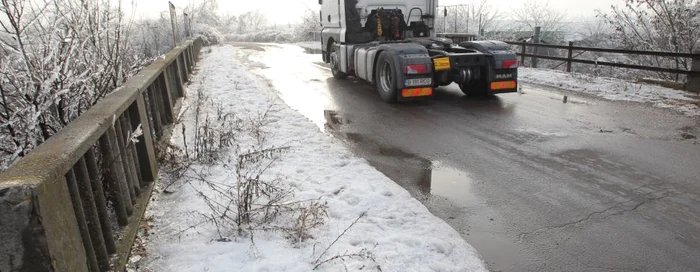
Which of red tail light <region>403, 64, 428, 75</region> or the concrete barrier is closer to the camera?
red tail light <region>403, 64, 428, 75</region>

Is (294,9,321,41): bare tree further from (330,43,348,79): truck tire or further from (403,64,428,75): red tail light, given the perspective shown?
(403,64,428,75): red tail light

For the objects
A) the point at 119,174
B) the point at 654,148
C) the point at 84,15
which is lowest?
the point at 654,148

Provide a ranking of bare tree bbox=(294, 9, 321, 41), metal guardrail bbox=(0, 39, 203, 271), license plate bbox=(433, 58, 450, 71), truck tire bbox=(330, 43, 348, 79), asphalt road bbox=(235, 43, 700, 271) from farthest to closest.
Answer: bare tree bbox=(294, 9, 321, 41), truck tire bbox=(330, 43, 348, 79), license plate bbox=(433, 58, 450, 71), asphalt road bbox=(235, 43, 700, 271), metal guardrail bbox=(0, 39, 203, 271)

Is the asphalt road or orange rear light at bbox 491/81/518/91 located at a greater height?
orange rear light at bbox 491/81/518/91

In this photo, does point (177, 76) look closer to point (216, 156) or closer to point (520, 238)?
point (216, 156)

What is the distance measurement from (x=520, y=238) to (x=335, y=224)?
1537 mm

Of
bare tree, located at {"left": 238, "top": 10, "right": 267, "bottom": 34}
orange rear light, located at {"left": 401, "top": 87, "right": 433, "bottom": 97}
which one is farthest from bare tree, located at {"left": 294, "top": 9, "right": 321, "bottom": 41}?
orange rear light, located at {"left": 401, "top": 87, "right": 433, "bottom": 97}

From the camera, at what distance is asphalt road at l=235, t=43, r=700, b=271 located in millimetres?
3549

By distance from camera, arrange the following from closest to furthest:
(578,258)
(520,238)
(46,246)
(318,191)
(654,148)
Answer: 1. (46,246)
2. (578,258)
3. (520,238)
4. (318,191)
5. (654,148)

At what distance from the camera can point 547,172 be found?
202 inches

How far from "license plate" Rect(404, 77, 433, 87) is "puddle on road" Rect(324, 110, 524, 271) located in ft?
7.55

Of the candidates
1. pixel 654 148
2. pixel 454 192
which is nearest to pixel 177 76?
pixel 454 192

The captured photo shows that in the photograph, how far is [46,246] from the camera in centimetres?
197

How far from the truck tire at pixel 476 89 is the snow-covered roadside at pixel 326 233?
518 centimetres
